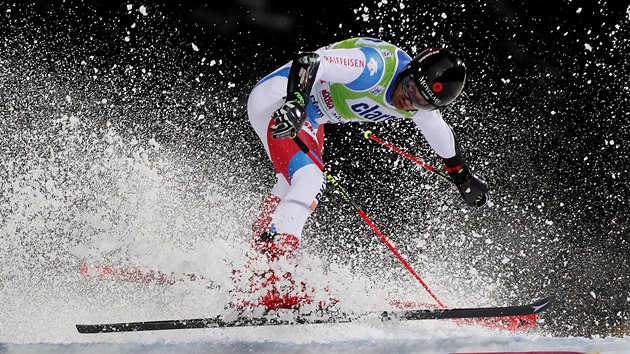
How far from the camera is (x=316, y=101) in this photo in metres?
2.42

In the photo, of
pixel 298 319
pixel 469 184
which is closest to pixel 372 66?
pixel 469 184

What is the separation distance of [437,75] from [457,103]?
4.92 feet

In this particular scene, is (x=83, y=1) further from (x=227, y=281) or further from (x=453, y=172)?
(x=453, y=172)

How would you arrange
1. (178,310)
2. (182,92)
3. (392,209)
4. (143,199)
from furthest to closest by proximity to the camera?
(392,209) < (182,92) < (143,199) < (178,310)

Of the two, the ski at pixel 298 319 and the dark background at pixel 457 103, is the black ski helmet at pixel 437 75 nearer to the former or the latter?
the ski at pixel 298 319

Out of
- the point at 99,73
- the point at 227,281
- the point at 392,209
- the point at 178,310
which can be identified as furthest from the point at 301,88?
the point at 392,209

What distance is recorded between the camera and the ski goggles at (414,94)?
2.11 m

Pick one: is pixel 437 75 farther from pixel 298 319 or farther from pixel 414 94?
pixel 298 319

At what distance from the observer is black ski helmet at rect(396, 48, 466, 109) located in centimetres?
208

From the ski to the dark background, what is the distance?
1.65 metres

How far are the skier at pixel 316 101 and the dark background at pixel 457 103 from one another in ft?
3.47

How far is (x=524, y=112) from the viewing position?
11.4 ft

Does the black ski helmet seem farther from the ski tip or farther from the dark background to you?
the dark background

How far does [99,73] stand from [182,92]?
452 mm
